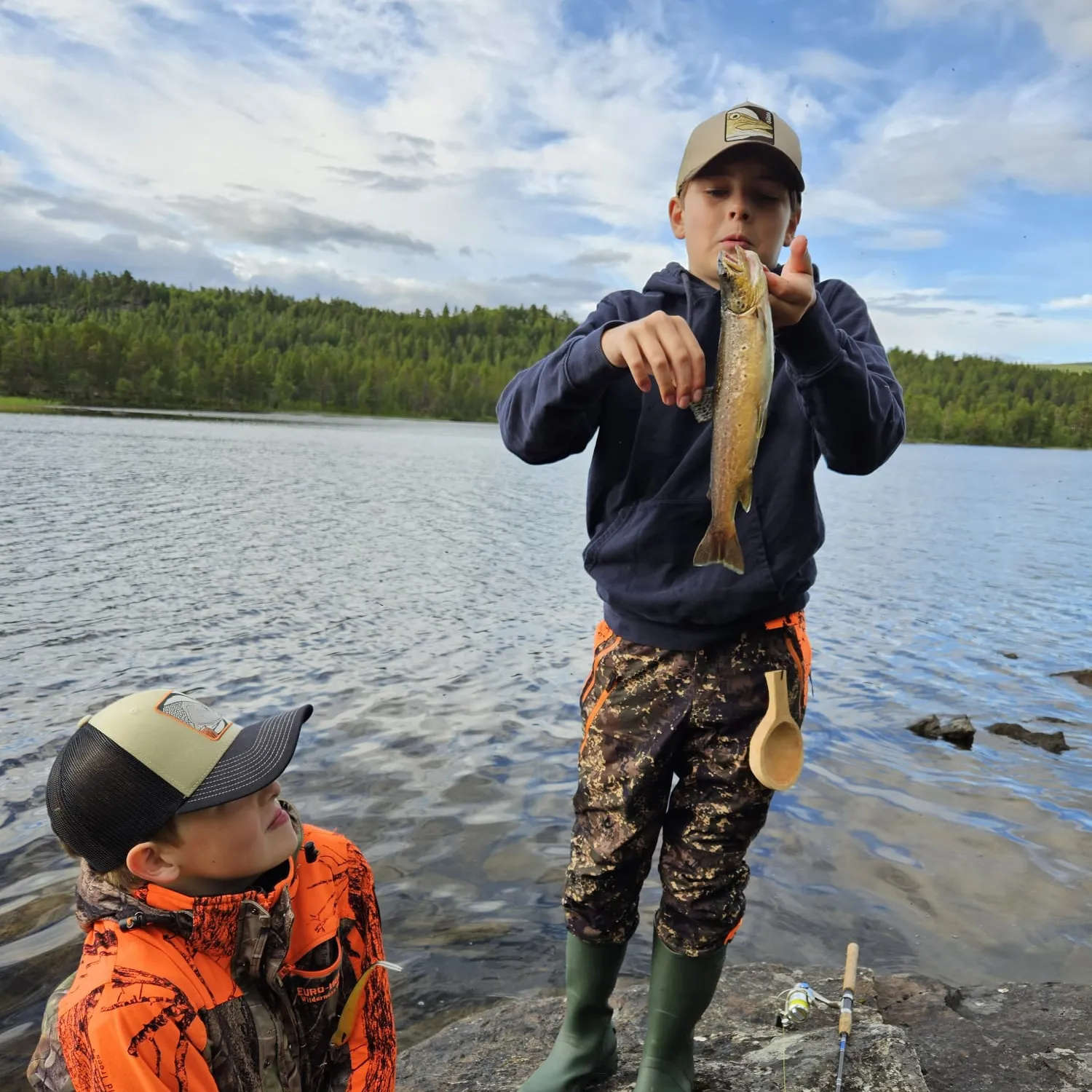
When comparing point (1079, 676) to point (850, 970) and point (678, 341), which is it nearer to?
point (850, 970)

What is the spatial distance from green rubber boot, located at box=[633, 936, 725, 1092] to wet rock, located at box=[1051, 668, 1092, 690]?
11.2m

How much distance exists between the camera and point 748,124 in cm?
291

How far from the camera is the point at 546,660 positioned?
39.8 ft

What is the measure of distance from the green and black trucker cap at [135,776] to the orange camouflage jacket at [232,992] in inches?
6.3

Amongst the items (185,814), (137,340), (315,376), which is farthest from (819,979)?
(315,376)

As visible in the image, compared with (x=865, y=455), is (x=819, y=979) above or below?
below

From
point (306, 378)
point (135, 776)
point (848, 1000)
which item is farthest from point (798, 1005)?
point (306, 378)

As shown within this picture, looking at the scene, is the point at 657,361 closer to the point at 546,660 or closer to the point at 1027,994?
the point at 1027,994

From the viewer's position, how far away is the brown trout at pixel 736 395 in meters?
2.41

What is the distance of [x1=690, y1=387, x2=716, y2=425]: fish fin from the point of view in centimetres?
268

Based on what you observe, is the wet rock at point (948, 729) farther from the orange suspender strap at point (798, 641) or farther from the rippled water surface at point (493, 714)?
the orange suspender strap at point (798, 641)

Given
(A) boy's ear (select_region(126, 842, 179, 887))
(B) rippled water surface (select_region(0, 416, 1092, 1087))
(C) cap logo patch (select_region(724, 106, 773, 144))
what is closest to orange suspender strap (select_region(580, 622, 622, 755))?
(A) boy's ear (select_region(126, 842, 179, 887))

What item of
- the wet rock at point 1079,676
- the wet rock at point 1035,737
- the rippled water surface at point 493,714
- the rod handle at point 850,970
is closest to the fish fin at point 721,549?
the rod handle at point 850,970

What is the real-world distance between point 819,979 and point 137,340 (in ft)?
427
